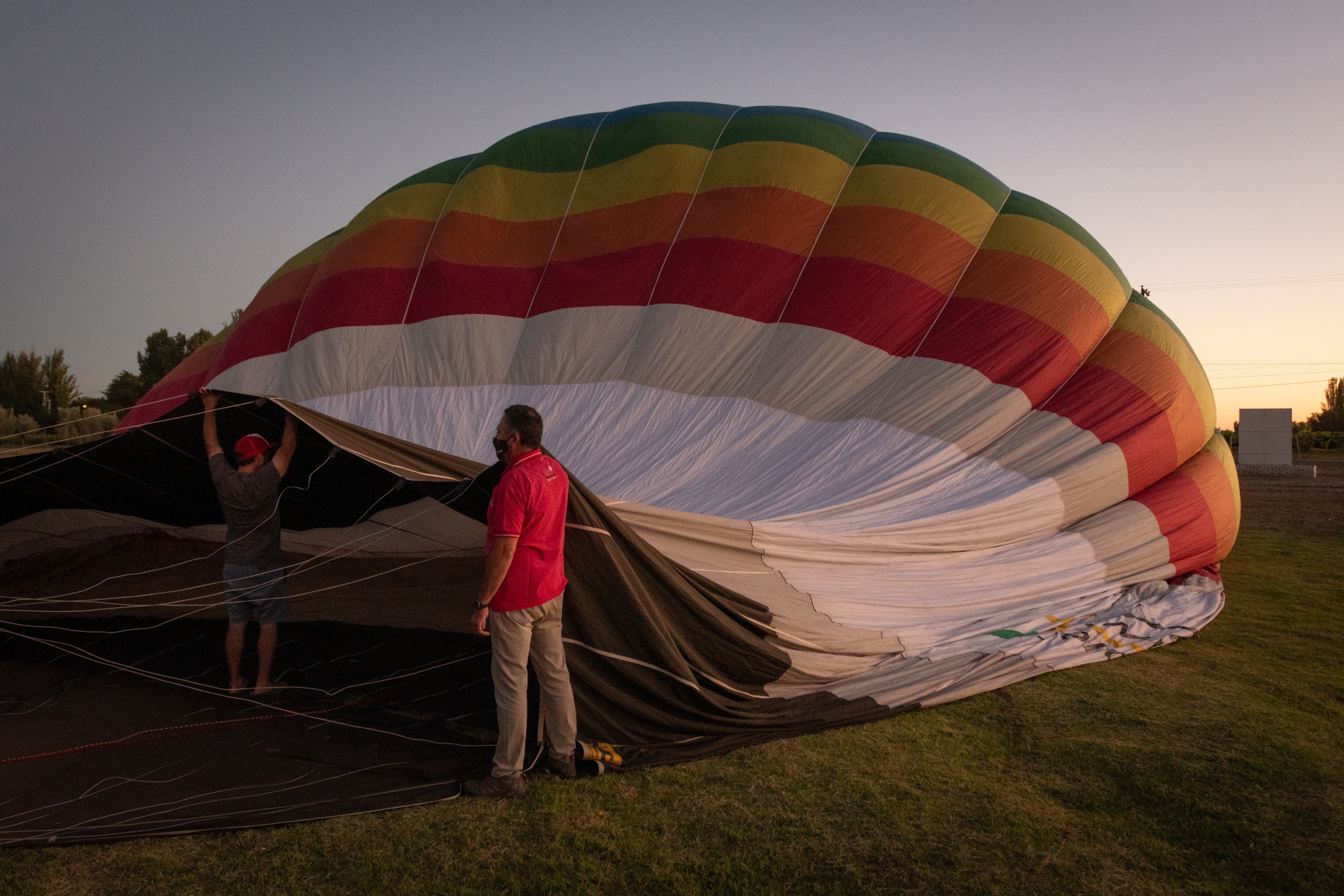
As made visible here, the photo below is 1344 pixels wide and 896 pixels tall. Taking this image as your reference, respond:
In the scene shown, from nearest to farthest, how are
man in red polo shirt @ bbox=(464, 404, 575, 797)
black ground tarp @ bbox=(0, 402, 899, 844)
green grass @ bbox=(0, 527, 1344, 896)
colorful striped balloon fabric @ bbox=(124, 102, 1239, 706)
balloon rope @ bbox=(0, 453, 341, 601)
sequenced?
green grass @ bbox=(0, 527, 1344, 896) → man in red polo shirt @ bbox=(464, 404, 575, 797) → black ground tarp @ bbox=(0, 402, 899, 844) → balloon rope @ bbox=(0, 453, 341, 601) → colorful striped balloon fabric @ bbox=(124, 102, 1239, 706)

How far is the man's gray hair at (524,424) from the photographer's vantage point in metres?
2.97

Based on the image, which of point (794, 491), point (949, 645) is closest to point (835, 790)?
point (949, 645)

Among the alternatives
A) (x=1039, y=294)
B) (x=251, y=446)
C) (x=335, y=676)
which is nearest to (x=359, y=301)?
(x=251, y=446)

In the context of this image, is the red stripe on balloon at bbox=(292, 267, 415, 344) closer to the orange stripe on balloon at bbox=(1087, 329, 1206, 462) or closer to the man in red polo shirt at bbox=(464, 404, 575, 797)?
the man in red polo shirt at bbox=(464, 404, 575, 797)

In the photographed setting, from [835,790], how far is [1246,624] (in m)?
3.74

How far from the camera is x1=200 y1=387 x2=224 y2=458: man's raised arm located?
348 centimetres

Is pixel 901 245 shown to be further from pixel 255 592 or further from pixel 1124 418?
pixel 255 592

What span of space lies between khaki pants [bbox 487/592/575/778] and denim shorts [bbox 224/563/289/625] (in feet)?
4.46

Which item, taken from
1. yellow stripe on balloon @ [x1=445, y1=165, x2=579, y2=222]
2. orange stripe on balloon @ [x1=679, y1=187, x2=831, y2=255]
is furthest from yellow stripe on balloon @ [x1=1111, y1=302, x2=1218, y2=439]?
yellow stripe on balloon @ [x1=445, y1=165, x2=579, y2=222]

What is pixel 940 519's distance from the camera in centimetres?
507

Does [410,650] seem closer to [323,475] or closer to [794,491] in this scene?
[323,475]

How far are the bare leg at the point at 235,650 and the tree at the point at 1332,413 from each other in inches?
2127

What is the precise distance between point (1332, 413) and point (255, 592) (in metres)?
57.0

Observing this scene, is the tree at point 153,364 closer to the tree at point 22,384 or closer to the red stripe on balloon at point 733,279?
the tree at point 22,384
